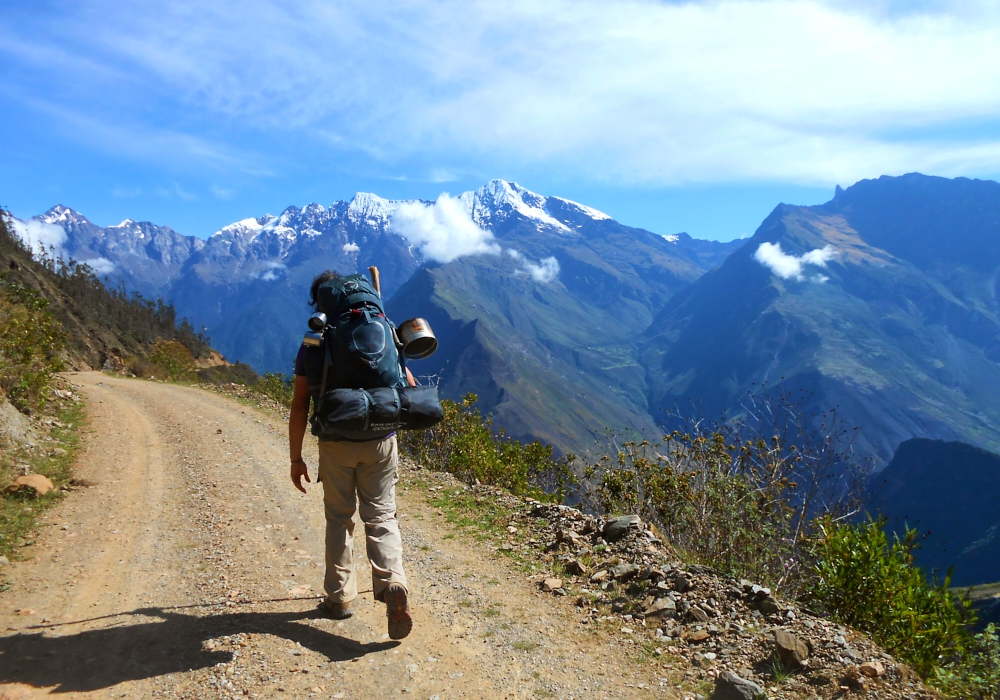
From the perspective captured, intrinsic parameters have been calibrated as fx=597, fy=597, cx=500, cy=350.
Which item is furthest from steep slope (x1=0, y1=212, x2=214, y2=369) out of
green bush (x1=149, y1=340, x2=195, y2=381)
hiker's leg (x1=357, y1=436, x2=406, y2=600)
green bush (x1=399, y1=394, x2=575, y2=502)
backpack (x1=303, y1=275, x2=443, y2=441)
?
hiker's leg (x1=357, y1=436, x2=406, y2=600)

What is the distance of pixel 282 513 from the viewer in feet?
26.9

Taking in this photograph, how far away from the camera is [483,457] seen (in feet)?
40.1

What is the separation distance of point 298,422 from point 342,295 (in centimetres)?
112

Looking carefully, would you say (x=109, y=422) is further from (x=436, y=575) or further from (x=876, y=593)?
(x=876, y=593)

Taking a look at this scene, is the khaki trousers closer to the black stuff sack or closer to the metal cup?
the black stuff sack

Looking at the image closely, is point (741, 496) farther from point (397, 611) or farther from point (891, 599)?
point (397, 611)

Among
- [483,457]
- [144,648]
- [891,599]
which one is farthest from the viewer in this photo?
[483,457]

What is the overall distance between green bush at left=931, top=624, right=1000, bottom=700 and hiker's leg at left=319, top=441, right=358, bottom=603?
4.86m

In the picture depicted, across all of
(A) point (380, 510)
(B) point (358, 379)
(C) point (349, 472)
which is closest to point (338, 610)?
(A) point (380, 510)

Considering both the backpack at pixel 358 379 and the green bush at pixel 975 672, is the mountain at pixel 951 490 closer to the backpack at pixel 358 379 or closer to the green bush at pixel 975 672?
the green bush at pixel 975 672

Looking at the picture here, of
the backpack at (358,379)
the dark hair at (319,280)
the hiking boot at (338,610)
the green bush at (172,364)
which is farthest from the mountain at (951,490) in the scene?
the dark hair at (319,280)

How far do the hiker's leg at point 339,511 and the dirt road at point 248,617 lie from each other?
317 millimetres

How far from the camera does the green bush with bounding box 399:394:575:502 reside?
11859 millimetres

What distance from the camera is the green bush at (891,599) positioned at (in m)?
5.17
